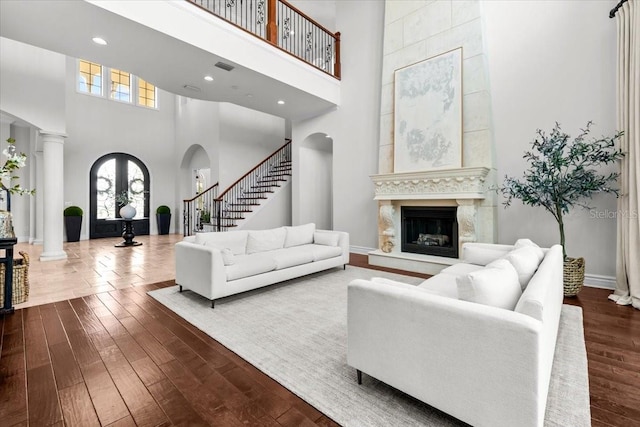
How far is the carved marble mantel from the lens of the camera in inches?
180

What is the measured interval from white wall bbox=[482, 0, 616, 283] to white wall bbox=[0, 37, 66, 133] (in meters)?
7.64

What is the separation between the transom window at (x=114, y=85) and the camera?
29.7ft

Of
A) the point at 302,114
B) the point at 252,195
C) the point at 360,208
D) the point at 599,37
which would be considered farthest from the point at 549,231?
the point at 252,195

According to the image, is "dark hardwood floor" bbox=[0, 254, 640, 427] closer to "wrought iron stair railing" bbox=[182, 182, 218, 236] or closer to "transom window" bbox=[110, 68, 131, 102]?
"wrought iron stair railing" bbox=[182, 182, 218, 236]

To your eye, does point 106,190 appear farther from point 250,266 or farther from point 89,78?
point 250,266

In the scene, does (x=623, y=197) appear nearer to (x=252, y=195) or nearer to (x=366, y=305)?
(x=366, y=305)

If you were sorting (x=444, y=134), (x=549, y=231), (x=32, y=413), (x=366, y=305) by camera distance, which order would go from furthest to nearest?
(x=444, y=134)
(x=549, y=231)
(x=366, y=305)
(x=32, y=413)

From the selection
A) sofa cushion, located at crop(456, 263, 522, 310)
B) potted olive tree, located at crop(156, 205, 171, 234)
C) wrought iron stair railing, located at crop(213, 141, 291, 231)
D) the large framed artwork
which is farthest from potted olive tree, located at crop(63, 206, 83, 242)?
sofa cushion, located at crop(456, 263, 522, 310)

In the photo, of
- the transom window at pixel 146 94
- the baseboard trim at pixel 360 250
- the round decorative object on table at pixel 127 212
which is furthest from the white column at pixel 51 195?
the baseboard trim at pixel 360 250

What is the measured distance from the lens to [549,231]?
14.0 ft

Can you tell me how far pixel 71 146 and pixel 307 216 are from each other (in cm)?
727

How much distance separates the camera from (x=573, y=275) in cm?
353

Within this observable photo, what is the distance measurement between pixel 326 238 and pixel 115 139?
8467mm

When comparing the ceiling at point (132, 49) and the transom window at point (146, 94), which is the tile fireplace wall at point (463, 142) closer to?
the ceiling at point (132, 49)
